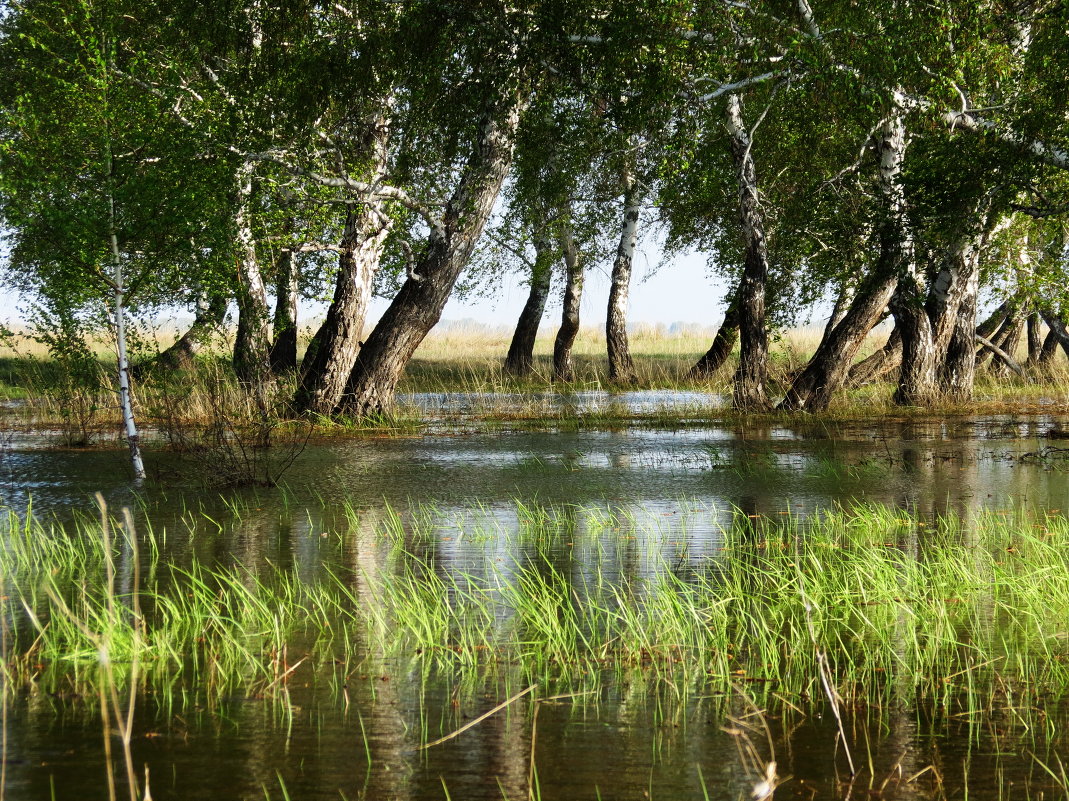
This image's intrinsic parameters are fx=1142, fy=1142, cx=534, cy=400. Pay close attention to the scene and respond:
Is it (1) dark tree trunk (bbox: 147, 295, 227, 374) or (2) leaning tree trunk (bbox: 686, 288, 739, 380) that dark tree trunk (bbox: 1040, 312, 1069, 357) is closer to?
(2) leaning tree trunk (bbox: 686, 288, 739, 380)

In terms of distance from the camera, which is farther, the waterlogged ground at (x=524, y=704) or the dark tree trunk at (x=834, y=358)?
the dark tree trunk at (x=834, y=358)

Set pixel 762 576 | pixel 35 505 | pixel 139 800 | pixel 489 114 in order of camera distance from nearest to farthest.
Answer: pixel 139 800 → pixel 762 576 → pixel 35 505 → pixel 489 114

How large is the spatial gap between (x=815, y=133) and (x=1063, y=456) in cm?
865

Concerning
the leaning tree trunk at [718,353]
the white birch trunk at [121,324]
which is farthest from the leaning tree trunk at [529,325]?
the white birch trunk at [121,324]

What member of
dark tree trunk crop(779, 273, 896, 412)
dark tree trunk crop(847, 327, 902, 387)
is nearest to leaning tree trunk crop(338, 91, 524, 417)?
dark tree trunk crop(779, 273, 896, 412)

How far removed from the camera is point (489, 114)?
1770 centimetres

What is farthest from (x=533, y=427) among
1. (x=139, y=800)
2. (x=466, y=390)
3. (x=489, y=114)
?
(x=139, y=800)

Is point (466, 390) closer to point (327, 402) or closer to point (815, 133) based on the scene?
point (327, 402)

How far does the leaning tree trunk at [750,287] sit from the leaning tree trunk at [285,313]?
315 inches

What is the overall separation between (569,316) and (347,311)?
14.0 metres

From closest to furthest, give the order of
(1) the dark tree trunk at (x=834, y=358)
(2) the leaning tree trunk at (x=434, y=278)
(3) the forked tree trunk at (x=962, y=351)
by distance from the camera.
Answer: (2) the leaning tree trunk at (x=434, y=278)
(1) the dark tree trunk at (x=834, y=358)
(3) the forked tree trunk at (x=962, y=351)

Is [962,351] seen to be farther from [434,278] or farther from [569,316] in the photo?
[569,316]

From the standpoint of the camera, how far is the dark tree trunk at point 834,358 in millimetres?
20766

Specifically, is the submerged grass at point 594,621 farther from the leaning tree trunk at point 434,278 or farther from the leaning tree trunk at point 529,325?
the leaning tree trunk at point 529,325
